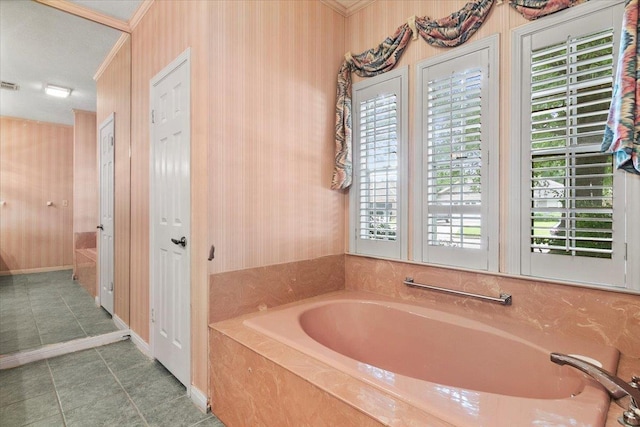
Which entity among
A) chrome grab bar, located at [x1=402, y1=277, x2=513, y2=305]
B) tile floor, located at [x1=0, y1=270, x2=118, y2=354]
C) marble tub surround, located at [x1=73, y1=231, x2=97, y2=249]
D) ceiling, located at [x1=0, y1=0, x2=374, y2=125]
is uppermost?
ceiling, located at [x1=0, y1=0, x2=374, y2=125]

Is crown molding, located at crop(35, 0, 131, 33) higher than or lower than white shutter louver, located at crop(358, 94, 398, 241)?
higher

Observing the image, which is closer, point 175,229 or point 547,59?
point 547,59

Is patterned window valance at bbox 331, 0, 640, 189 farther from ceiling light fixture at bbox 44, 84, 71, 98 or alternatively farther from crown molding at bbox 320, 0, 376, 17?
ceiling light fixture at bbox 44, 84, 71, 98

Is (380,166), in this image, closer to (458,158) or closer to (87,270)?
(458,158)

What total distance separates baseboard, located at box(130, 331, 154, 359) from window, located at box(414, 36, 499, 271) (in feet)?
6.61

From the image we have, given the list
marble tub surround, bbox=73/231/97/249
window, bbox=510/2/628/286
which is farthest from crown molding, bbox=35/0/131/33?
window, bbox=510/2/628/286

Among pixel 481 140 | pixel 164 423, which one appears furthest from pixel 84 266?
pixel 481 140

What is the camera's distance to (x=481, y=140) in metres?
1.77

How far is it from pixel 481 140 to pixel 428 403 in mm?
1374

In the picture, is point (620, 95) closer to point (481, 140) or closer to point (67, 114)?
point (481, 140)

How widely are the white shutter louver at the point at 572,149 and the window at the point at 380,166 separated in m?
0.74

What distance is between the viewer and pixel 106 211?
269cm

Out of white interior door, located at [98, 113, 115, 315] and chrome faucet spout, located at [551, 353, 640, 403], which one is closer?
chrome faucet spout, located at [551, 353, 640, 403]

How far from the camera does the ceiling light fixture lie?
7.62 ft
